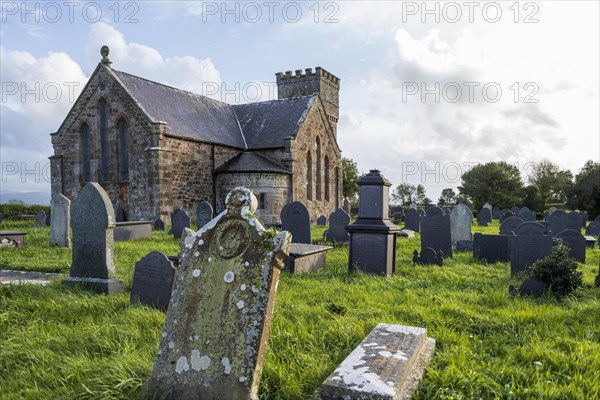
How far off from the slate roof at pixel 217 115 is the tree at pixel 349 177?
21776 millimetres

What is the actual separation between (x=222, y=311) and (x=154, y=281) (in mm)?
3058

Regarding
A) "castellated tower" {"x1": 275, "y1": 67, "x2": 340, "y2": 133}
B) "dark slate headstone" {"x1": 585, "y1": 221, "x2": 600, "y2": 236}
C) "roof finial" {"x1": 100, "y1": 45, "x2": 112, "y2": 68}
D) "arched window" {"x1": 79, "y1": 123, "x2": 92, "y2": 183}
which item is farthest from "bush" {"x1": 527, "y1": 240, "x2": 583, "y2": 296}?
"castellated tower" {"x1": 275, "y1": 67, "x2": 340, "y2": 133}

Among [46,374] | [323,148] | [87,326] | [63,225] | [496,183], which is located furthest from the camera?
[496,183]

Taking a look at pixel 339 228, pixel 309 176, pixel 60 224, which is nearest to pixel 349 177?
pixel 309 176

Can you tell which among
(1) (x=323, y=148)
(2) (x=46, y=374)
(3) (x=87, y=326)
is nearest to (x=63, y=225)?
(3) (x=87, y=326)

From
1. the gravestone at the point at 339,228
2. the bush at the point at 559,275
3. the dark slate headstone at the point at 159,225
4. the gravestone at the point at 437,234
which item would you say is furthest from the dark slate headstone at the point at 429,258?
the dark slate headstone at the point at 159,225

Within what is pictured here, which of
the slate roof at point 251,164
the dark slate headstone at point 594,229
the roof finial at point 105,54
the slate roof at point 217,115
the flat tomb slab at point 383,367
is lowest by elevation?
the dark slate headstone at point 594,229

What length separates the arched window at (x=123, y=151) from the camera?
20094 millimetres

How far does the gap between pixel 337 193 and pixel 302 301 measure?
23.6m

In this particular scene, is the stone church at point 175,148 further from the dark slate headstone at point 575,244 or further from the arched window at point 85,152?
the dark slate headstone at point 575,244

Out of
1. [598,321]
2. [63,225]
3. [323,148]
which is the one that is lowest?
[598,321]

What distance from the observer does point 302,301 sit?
5.39 meters

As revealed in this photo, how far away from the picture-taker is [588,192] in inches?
1314

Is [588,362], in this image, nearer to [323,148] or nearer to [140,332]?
[140,332]
